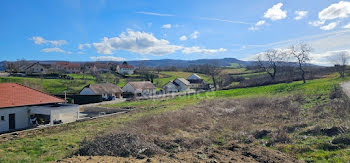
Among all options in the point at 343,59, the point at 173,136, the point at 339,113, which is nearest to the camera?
the point at 173,136

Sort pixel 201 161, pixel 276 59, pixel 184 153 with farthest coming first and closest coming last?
pixel 276 59 < pixel 184 153 < pixel 201 161

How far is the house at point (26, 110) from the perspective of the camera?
18.0 metres

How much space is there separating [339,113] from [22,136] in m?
20.1

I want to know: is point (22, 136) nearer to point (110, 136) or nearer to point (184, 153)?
point (110, 136)

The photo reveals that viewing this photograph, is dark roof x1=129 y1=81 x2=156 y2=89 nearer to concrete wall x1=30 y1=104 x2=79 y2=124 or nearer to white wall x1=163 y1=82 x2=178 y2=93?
white wall x1=163 y1=82 x2=178 y2=93

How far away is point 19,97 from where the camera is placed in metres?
20.0

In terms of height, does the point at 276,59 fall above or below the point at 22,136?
above

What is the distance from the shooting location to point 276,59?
58.8m

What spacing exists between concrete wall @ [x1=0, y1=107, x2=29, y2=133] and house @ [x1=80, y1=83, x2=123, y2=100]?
22.9m

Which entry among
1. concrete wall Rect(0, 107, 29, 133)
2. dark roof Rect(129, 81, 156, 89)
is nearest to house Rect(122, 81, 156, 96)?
dark roof Rect(129, 81, 156, 89)

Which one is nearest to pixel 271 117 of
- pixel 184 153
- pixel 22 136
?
pixel 184 153

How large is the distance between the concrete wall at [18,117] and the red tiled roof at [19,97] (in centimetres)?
42

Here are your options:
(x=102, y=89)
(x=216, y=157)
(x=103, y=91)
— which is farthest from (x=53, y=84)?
(x=216, y=157)

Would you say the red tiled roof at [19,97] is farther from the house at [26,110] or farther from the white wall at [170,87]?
the white wall at [170,87]
